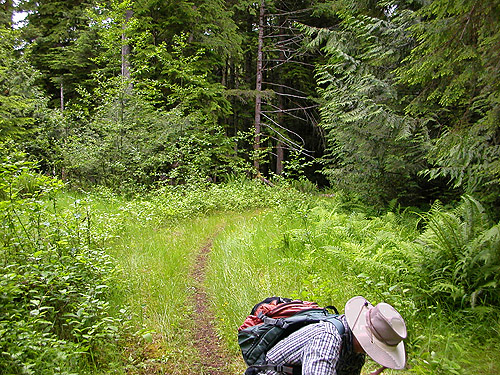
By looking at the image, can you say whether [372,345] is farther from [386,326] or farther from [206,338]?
[206,338]

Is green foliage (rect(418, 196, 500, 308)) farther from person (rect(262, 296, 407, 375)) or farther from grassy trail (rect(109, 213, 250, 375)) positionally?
grassy trail (rect(109, 213, 250, 375))

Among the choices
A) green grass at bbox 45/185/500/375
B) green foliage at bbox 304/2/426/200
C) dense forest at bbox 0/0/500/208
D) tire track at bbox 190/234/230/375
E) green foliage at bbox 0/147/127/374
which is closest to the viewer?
green foliage at bbox 0/147/127/374

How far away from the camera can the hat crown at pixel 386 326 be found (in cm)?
213

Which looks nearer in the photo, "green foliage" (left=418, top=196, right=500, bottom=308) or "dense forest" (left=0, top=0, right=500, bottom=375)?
"dense forest" (left=0, top=0, right=500, bottom=375)

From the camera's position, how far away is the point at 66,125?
13977 mm

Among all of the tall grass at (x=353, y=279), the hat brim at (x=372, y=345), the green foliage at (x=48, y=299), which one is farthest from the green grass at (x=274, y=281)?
the hat brim at (x=372, y=345)

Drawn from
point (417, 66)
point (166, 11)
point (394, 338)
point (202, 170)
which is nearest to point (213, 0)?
point (166, 11)

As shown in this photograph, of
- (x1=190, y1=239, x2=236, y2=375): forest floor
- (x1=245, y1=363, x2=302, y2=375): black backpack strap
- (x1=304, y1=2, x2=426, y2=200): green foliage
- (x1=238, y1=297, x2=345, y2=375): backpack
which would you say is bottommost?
(x1=190, y1=239, x2=236, y2=375): forest floor

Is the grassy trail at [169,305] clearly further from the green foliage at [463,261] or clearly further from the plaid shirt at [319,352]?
the green foliage at [463,261]

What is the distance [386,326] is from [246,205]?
11.1 metres

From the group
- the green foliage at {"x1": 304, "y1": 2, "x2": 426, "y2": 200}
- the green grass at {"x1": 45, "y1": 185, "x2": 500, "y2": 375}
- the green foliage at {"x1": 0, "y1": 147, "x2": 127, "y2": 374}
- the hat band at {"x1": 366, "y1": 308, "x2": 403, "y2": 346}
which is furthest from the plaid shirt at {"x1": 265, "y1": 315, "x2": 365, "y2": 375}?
the green foliage at {"x1": 304, "y1": 2, "x2": 426, "y2": 200}

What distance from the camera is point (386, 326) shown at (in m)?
2.13

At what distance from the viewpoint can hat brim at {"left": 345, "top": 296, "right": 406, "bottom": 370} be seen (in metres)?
2.14

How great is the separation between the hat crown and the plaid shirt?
0.23 metres
